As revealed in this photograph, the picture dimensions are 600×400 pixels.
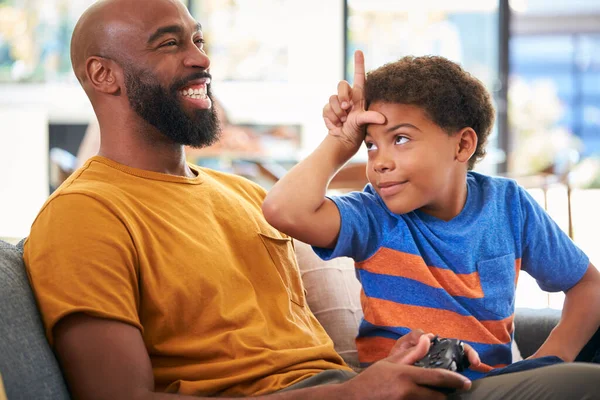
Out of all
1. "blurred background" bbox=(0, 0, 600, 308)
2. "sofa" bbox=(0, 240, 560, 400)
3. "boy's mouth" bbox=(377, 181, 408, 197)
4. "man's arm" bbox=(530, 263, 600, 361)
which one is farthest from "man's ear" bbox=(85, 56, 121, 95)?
"blurred background" bbox=(0, 0, 600, 308)

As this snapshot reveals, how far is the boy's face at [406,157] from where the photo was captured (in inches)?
57.2

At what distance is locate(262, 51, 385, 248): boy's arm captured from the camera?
1.43m

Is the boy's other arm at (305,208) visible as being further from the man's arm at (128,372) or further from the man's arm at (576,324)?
the man's arm at (576,324)

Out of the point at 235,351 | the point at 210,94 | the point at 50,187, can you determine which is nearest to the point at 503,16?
the point at 50,187

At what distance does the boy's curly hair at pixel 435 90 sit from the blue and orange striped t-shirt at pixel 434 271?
19 cm

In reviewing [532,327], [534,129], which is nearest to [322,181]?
[532,327]

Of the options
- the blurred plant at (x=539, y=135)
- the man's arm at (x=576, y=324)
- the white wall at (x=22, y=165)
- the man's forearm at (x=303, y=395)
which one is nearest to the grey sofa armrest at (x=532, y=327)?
the man's arm at (x=576, y=324)

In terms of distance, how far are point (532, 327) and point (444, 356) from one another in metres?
0.81

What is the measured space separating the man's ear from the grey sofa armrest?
113cm

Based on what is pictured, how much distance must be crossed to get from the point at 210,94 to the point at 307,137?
6065mm

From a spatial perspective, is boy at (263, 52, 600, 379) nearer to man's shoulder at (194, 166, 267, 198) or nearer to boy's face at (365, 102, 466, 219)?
boy's face at (365, 102, 466, 219)

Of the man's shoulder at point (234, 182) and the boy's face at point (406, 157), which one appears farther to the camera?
the man's shoulder at point (234, 182)

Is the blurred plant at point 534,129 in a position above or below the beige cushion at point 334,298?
below

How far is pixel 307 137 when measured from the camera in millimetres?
7871
